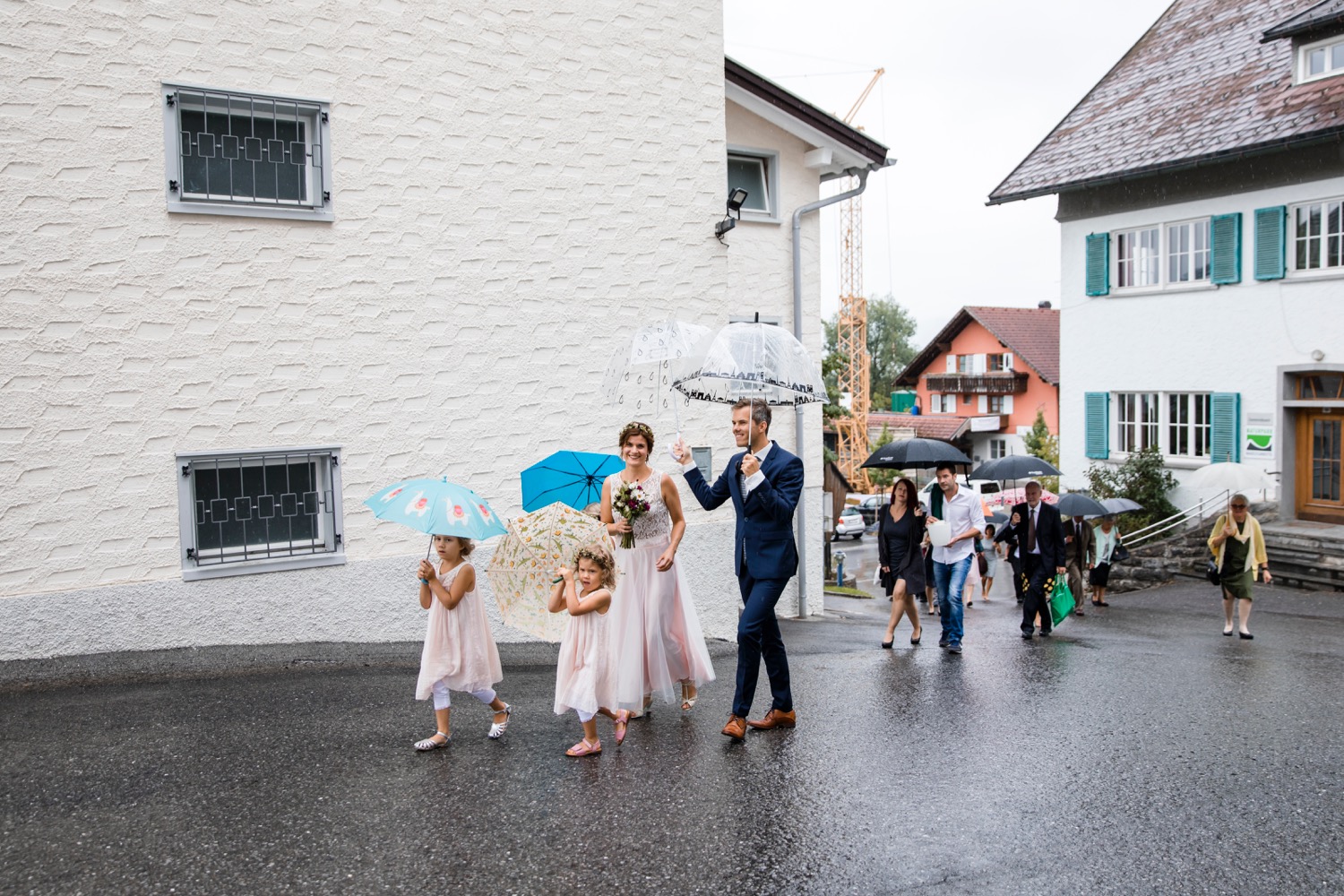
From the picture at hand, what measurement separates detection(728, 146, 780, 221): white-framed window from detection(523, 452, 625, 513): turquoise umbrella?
351 inches

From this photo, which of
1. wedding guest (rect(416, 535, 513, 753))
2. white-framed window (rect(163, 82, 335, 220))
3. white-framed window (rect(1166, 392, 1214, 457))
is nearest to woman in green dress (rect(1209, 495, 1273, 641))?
wedding guest (rect(416, 535, 513, 753))

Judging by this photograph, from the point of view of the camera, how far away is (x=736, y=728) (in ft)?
21.0

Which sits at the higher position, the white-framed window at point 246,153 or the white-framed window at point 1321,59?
the white-framed window at point 1321,59

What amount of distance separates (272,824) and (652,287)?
6859 mm

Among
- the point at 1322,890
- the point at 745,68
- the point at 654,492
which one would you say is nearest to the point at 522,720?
the point at 654,492

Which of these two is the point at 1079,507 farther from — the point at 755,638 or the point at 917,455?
the point at 755,638

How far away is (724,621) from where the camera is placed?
11414mm

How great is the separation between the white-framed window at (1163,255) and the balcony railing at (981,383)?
25.5 metres

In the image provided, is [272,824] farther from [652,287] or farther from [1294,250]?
[1294,250]

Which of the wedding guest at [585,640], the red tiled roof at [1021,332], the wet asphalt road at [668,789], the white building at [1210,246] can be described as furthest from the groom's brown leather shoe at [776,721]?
the red tiled roof at [1021,332]

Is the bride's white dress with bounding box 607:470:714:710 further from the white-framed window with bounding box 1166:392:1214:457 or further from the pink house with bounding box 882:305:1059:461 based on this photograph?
the pink house with bounding box 882:305:1059:461

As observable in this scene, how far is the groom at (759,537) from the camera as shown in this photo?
20.7ft

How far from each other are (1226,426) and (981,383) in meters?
28.8

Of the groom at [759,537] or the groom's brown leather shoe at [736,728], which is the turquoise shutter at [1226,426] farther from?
the groom's brown leather shoe at [736,728]
